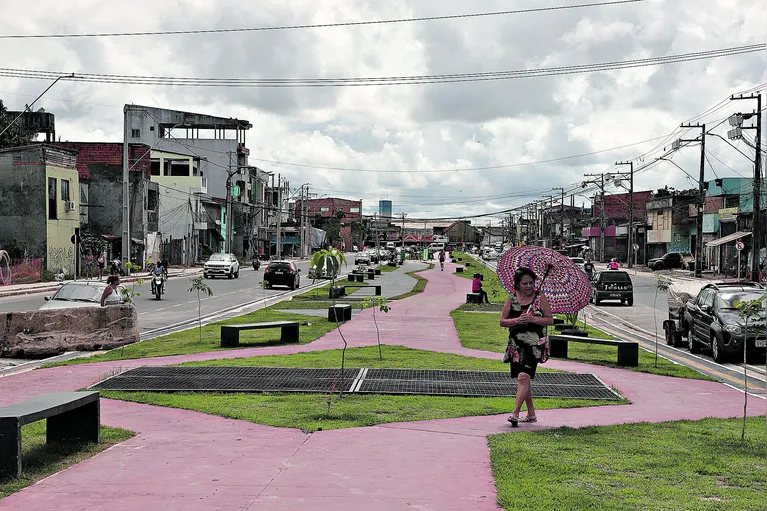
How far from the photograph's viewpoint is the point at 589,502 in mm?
6383

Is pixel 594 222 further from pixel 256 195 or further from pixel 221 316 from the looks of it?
pixel 221 316

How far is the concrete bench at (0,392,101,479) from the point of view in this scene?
7043mm

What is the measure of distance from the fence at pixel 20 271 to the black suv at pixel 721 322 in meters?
35.6

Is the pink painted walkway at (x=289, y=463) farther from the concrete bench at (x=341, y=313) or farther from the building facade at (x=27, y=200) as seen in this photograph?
the building facade at (x=27, y=200)

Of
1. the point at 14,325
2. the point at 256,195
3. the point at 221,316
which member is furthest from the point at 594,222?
the point at 14,325

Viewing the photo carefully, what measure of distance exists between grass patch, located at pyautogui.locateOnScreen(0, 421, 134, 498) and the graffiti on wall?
45.4 metres

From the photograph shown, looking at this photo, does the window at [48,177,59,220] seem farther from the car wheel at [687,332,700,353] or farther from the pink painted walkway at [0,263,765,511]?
the pink painted walkway at [0,263,765,511]

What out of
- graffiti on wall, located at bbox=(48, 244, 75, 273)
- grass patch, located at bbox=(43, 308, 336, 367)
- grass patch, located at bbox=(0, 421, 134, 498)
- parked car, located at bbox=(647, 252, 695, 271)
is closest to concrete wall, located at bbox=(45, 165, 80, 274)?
graffiti on wall, located at bbox=(48, 244, 75, 273)

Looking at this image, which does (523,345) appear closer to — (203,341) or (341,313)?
(203,341)

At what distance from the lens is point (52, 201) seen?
172ft

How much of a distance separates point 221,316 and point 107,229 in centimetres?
4274

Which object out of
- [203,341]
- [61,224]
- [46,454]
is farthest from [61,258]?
[46,454]

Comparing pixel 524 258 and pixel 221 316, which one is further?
pixel 221 316

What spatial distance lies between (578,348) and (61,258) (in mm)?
40612
